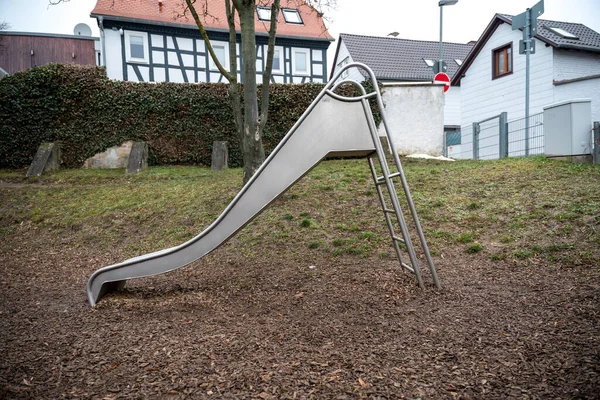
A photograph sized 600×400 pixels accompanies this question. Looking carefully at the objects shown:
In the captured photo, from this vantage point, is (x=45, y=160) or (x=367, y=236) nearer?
(x=367, y=236)

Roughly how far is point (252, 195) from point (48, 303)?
201 cm

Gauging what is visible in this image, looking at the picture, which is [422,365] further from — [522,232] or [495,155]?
[495,155]

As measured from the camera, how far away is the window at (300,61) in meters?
19.4

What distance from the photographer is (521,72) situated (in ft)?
49.4

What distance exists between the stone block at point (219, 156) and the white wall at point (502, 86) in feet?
24.6

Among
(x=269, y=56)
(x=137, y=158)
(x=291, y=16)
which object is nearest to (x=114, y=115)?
(x=137, y=158)

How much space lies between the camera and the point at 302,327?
2729 millimetres

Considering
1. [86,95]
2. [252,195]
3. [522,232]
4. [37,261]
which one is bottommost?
[37,261]

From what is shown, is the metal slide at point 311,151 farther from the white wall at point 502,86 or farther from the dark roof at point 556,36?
the dark roof at point 556,36

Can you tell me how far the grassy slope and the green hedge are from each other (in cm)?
281

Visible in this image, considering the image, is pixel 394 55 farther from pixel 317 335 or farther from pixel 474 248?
pixel 317 335

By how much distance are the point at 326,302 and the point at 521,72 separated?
1518cm

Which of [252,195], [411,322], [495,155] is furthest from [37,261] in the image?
[495,155]

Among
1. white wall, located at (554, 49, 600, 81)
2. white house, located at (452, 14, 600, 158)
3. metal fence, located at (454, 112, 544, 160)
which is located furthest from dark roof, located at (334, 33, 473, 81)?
metal fence, located at (454, 112, 544, 160)
